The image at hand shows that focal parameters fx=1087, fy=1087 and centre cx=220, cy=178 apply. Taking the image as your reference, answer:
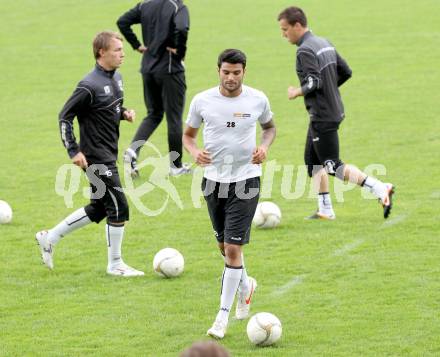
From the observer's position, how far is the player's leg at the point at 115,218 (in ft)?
35.7

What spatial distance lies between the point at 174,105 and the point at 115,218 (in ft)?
17.2

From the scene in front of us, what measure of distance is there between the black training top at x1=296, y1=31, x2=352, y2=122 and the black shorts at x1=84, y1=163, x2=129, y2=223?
106 inches

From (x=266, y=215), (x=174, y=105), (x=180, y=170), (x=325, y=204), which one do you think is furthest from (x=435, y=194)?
(x=174, y=105)

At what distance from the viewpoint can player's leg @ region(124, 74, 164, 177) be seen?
52.9ft

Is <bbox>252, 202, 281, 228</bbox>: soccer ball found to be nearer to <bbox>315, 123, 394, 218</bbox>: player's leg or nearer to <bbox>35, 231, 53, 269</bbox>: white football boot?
<bbox>315, 123, 394, 218</bbox>: player's leg

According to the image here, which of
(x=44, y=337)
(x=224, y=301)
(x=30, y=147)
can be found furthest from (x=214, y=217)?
(x=30, y=147)

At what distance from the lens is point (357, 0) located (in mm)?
36781

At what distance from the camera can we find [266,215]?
507 inches

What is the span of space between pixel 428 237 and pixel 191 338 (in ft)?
13.7

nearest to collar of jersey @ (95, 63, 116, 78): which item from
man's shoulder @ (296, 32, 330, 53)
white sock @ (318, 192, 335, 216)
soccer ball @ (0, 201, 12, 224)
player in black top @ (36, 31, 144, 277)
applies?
player in black top @ (36, 31, 144, 277)

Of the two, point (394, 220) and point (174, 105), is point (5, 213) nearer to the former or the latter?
point (174, 105)

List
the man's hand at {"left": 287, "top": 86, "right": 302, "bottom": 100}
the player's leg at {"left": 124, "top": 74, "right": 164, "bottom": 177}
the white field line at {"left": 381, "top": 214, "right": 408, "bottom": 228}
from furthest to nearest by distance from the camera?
the player's leg at {"left": 124, "top": 74, "right": 164, "bottom": 177} < the white field line at {"left": 381, "top": 214, "right": 408, "bottom": 228} < the man's hand at {"left": 287, "top": 86, "right": 302, "bottom": 100}

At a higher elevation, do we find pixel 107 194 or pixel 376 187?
pixel 107 194

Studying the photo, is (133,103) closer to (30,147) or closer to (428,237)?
(30,147)
